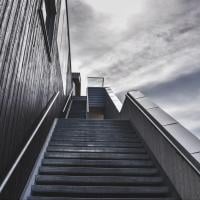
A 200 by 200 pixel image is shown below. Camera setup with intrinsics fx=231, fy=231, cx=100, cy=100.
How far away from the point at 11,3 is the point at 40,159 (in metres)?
2.34

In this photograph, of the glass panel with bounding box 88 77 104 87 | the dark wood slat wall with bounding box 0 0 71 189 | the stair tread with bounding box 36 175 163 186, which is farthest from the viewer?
the glass panel with bounding box 88 77 104 87

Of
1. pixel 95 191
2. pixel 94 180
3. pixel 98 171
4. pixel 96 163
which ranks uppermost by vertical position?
pixel 96 163

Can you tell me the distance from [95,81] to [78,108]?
6044mm

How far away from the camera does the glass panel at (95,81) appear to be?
696 inches

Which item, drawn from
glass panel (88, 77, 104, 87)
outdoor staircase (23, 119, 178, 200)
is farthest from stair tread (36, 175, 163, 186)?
glass panel (88, 77, 104, 87)

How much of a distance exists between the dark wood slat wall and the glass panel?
14.2 metres

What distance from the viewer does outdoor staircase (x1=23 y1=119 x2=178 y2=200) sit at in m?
2.93

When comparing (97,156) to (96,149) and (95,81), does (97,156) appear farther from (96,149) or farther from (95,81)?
(95,81)

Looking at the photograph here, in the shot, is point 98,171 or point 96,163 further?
point 96,163

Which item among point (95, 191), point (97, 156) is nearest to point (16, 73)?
point (95, 191)

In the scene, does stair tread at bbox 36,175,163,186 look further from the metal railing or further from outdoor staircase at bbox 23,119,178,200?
the metal railing

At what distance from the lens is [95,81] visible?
17.9 m

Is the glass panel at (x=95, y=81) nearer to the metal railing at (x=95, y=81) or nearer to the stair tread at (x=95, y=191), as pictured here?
the metal railing at (x=95, y=81)

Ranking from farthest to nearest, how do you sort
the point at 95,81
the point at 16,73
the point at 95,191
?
the point at 95,81, the point at 95,191, the point at 16,73
